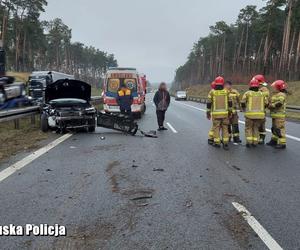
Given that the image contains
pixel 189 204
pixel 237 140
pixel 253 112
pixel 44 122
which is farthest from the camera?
pixel 44 122

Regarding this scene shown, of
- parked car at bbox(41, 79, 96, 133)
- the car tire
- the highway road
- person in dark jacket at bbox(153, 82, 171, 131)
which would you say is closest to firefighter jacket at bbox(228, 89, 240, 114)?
the highway road

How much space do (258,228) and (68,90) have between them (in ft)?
38.3

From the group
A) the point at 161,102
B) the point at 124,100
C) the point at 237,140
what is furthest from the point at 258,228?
the point at 124,100

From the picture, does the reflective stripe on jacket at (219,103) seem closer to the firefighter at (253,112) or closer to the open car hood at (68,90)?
the firefighter at (253,112)

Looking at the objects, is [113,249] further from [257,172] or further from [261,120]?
[261,120]

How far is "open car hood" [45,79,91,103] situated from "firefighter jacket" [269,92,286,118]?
6600 millimetres

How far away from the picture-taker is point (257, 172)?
8.20 meters

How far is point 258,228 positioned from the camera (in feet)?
16.1

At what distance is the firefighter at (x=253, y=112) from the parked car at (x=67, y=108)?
536 cm

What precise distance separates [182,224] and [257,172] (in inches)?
139

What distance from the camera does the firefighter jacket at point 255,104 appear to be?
A: 1160 cm

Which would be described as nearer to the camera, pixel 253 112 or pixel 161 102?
pixel 253 112

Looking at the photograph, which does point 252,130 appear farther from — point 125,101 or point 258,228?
point 258,228

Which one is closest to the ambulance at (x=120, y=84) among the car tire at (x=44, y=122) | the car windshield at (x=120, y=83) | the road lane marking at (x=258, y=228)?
the car windshield at (x=120, y=83)
